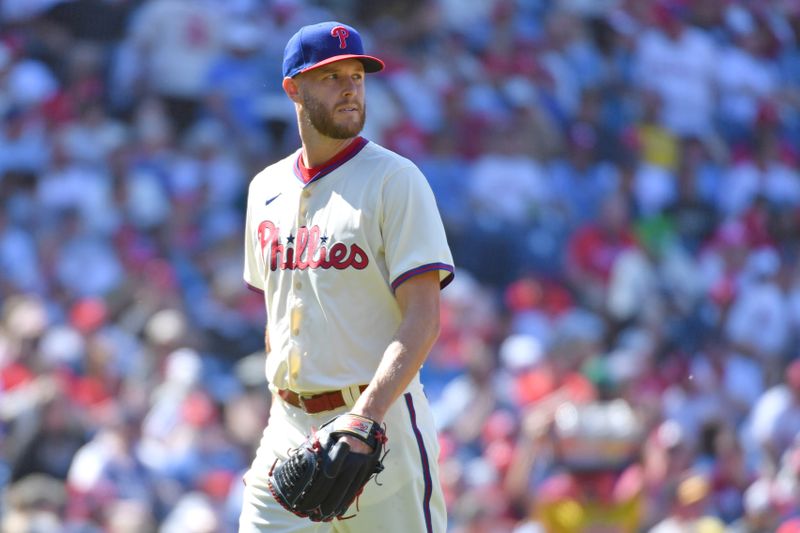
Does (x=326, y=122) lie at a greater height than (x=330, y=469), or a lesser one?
greater

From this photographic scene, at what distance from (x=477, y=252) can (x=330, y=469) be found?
7480 mm

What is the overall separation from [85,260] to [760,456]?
5.00 meters

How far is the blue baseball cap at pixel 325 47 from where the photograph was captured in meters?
3.91

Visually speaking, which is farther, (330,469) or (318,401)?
(318,401)

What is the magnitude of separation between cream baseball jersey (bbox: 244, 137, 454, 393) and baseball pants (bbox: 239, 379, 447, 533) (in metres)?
0.13

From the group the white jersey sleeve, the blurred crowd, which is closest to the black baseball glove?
the white jersey sleeve

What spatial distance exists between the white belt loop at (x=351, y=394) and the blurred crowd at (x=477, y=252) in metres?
3.69

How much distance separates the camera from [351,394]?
3.91 metres

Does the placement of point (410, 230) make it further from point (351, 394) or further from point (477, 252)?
point (477, 252)

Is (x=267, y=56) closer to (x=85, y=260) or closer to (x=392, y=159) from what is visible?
(x=85, y=260)

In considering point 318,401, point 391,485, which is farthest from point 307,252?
point 391,485

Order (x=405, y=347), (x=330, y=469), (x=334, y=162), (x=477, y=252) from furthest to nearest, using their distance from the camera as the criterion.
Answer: (x=477, y=252)
(x=334, y=162)
(x=405, y=347)
(x=330, y=469)

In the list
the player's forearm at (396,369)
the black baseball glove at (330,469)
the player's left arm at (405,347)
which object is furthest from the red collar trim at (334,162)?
the black baseball glove at (330,469)

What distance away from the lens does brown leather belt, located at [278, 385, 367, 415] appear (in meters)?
3.93
